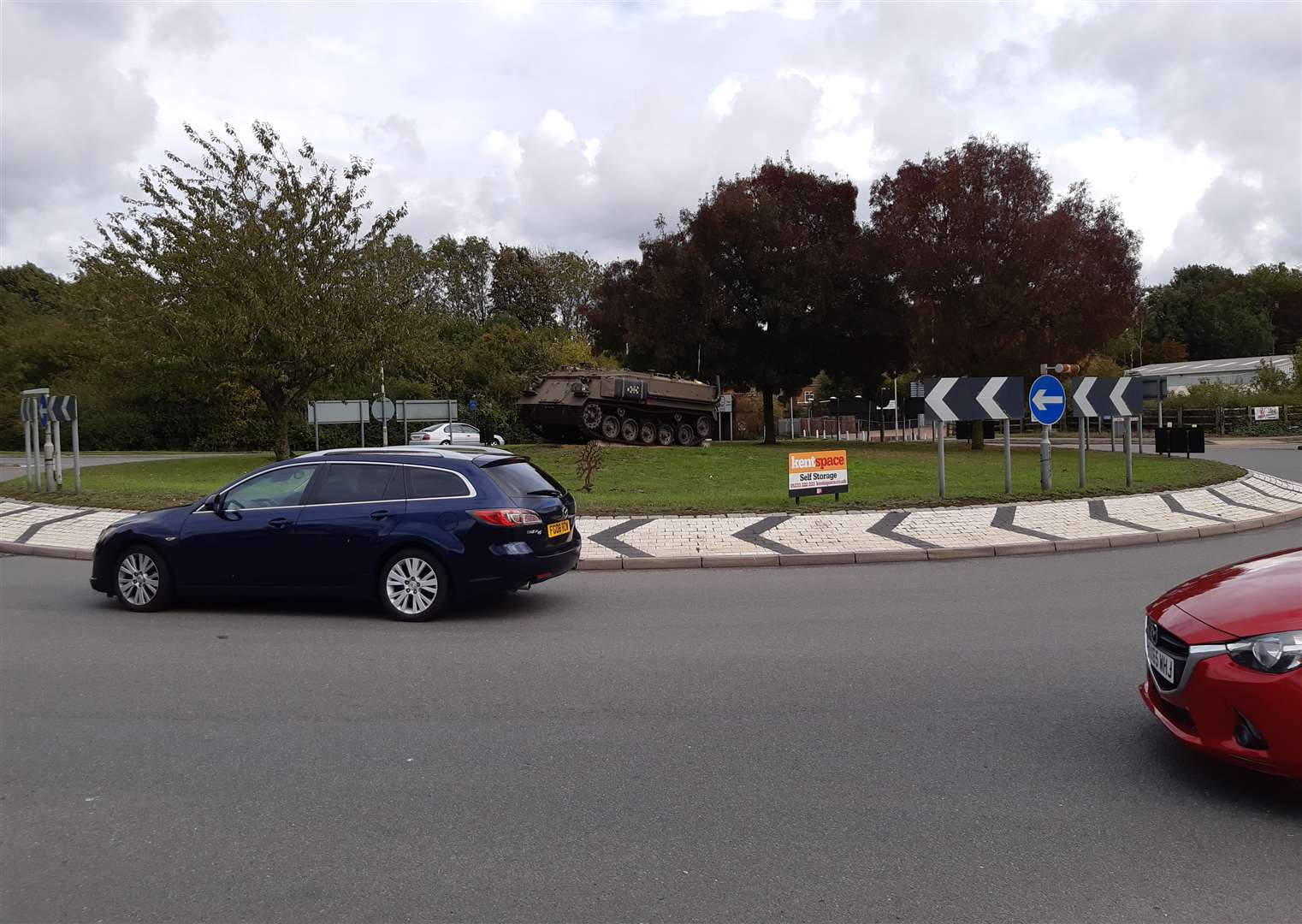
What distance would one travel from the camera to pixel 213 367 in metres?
25.1

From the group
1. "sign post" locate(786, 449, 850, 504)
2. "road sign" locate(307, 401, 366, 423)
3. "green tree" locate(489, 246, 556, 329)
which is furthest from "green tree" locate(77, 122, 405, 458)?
"green tree" locate(489, 246, 556, 329)

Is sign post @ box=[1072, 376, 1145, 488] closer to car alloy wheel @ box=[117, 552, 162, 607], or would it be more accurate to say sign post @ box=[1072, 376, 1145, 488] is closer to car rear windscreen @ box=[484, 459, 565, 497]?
car rear windscreen @ box=[484, 459, 565, 497]

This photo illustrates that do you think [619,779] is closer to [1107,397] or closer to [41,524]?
[41,524]

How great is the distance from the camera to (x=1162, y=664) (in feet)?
14.1

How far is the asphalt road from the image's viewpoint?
Result: 339cm

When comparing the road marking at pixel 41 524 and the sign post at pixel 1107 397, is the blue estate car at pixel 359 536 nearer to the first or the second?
the road marking at pixel 41 524

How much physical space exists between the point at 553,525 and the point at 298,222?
19.7m

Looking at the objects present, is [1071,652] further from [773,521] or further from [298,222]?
[298,222]

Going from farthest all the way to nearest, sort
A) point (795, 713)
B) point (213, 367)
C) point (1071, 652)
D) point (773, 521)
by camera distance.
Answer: point (213, 367) → point (773, 521) → point (1071, 652) → point (795, 713)

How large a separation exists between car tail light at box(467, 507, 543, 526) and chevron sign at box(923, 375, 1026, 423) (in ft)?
28.7

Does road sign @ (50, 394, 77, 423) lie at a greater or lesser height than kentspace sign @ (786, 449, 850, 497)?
greater

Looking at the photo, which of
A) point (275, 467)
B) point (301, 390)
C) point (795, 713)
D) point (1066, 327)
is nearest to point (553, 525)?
point (275, 467)

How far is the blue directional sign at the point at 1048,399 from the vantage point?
15.0 m

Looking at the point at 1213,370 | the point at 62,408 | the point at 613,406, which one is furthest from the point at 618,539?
the point at 1213,370
